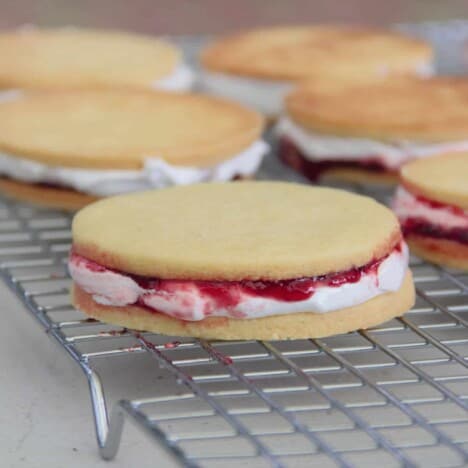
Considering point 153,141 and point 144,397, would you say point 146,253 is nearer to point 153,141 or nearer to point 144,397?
point 144,397

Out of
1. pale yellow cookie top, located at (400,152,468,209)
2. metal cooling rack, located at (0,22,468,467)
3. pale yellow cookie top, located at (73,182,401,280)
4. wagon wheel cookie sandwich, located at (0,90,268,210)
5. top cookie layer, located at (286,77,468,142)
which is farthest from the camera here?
top cookie layer, located at (286,77,468,142)

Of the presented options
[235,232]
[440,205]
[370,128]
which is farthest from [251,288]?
[370,128]

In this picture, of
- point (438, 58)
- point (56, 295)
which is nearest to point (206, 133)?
point (56, 295)

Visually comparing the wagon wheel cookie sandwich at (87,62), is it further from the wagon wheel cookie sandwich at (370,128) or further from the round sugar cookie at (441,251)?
the round sugar cookie at (441,251)

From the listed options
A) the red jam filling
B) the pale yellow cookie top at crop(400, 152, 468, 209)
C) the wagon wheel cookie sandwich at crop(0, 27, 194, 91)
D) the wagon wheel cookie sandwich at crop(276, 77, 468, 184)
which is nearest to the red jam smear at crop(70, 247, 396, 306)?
the red jam filling

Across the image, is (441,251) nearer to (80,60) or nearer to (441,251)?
(441,251)

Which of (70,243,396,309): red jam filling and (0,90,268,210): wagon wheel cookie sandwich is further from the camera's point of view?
(0,90,268,210): wagon wheel cookie sandwich

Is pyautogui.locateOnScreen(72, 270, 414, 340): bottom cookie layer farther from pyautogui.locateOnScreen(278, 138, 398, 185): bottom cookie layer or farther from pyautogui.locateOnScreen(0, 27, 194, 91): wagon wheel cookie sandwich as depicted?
pyautogui.locateOnScreen(0, 27, 194, 91): wagon wheel cookie sandwich

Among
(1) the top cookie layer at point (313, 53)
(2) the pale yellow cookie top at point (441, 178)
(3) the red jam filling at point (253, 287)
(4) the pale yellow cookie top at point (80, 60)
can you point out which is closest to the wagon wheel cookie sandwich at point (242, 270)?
(3) the red jam filling at point (253, 287)
